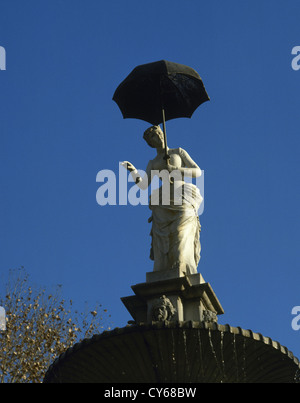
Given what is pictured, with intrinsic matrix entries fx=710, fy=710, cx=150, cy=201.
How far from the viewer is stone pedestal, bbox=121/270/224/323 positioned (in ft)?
32.7

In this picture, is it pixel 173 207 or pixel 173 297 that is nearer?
pixel 173 297

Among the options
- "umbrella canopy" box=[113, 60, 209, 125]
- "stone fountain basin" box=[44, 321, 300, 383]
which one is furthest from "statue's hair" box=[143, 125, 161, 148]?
"stone fountain basin" box=[44, 321, 300, 383]

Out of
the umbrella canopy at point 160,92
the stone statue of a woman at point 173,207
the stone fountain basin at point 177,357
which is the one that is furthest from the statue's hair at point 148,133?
the stone fountain basin at point 177,357

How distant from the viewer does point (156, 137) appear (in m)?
11.7

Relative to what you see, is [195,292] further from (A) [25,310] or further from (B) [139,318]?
(A) [25,310]

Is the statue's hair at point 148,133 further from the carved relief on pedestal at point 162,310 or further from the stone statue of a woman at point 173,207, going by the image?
the carved relief on pedestal at point 162,310

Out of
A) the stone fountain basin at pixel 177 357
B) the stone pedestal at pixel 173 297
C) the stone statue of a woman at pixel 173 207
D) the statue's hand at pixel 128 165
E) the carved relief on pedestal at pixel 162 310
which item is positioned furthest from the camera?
the statue's hand at pixel 128 165

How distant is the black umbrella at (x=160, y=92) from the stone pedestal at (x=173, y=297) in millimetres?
2512

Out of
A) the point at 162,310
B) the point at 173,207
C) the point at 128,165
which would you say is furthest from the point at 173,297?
the point at 128,165

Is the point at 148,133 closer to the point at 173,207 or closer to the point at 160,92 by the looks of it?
the point at 160,92

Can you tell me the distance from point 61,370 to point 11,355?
6.92 meters

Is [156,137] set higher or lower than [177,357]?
higher

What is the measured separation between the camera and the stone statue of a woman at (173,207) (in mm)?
10672
